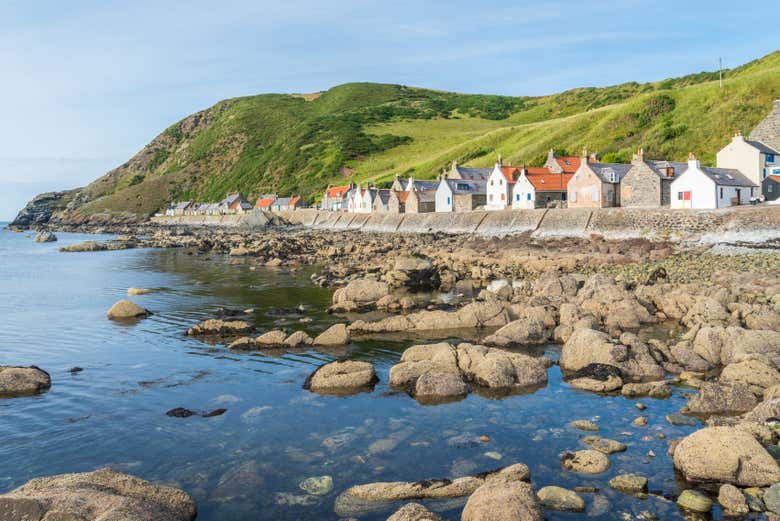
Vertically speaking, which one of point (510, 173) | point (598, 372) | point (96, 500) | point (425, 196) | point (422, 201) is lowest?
point (598, 372)

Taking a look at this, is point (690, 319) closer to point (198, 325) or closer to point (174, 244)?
point (198, 325)

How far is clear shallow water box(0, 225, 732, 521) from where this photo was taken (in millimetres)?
11664

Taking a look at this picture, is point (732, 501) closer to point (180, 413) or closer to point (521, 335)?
point (521, 335)

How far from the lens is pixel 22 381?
1808 cm

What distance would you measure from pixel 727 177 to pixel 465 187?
4147 cm

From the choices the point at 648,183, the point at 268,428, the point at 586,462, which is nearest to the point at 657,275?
the point at 586,462

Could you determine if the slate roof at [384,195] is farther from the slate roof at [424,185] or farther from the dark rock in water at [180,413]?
the dark rock in water at [180,413]

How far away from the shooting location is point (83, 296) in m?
38.4

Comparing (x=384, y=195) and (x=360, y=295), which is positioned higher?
(x=384, y=195)

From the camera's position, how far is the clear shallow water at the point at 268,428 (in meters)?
11.7

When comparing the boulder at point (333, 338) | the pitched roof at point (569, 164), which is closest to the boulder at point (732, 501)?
the boulder at point (333, 338)

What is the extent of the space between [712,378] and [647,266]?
2303cm

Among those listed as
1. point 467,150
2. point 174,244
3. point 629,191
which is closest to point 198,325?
point 629,191

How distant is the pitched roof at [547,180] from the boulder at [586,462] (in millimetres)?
69163
